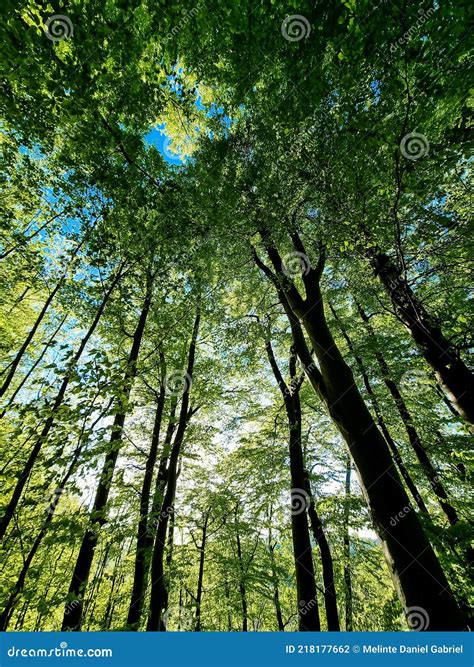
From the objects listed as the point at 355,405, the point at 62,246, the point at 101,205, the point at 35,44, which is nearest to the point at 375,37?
the point at 35,44

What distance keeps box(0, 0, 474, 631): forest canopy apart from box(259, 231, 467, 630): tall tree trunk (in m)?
0.03

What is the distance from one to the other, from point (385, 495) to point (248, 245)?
22.3 ft

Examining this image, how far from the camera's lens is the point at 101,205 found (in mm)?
6277

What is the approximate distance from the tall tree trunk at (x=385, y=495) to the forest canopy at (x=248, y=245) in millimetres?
29

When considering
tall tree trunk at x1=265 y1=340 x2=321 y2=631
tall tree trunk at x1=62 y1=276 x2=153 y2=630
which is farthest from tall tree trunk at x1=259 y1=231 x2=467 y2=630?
tall tree trunk at x1=62 y1=276 x2=153 y2=630

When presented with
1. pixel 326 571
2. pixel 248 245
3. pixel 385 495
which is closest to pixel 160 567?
pixel 326 571

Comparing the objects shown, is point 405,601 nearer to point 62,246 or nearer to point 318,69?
point 318,69

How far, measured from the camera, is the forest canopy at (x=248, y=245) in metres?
3.58

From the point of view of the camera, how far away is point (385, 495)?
3869mm

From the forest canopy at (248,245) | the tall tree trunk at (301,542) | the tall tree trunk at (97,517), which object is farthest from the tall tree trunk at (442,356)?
the tall tree trunk at (97,517)

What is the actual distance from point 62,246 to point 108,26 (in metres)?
6.61

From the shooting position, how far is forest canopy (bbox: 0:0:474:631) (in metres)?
3.58

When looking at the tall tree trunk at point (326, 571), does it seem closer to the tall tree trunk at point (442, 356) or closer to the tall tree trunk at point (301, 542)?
the tall tree trunk at point (301, 542)

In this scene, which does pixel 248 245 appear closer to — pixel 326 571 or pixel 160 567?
pixel 160 567
